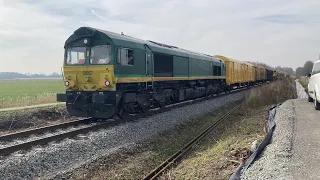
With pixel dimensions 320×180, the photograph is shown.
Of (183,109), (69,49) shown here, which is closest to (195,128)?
(183,109)

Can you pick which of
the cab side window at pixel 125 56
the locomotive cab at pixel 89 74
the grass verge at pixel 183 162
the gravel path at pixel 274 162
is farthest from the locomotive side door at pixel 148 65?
the gravel path at pixel 274 162

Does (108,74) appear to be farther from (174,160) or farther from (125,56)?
(174,160)

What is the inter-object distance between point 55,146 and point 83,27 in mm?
5675

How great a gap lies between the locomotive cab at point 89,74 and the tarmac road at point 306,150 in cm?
657

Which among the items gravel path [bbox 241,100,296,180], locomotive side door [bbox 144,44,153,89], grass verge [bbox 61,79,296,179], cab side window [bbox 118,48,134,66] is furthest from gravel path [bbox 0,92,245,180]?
gravel path [bbox 241,100,296,180]

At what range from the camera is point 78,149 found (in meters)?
8.72

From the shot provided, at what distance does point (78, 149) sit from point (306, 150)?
6.02 m

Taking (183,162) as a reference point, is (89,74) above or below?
above

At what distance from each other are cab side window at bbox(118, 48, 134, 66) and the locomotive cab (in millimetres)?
481

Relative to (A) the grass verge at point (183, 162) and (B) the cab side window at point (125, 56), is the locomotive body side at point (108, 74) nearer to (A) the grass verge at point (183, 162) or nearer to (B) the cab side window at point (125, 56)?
(B) the cab side window at point (125, 56)

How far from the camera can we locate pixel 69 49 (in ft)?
42.1

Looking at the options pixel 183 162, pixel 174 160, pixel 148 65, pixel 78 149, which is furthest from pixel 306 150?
pixel 148 65

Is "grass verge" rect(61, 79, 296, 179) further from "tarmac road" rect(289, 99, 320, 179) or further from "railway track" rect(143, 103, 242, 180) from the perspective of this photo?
"tarmac road" rect(289, 99, 320, 179)

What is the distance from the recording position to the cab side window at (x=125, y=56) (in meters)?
12.1
